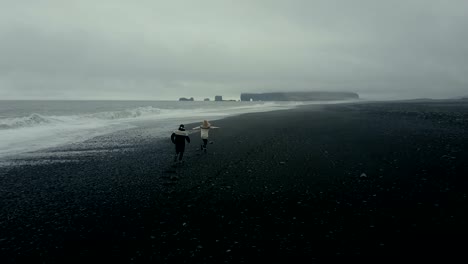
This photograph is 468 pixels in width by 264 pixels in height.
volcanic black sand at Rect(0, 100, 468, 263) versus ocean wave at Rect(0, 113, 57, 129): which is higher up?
ocean wave at Rect(0, 113, 57, 129)

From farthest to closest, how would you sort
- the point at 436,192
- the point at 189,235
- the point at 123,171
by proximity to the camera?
the point at 123,171 < the point at 436,192 < the point at 189,235

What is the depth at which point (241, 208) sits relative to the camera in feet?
29.6

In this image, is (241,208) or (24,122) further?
(24,122)

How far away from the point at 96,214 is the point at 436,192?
10.4 m

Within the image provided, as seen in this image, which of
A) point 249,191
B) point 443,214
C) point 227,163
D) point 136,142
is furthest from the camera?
point 136,142

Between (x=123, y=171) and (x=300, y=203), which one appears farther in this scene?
(x=123, y=171)

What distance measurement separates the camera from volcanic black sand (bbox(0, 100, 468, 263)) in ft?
21.6

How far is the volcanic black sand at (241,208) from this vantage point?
21.6 ft

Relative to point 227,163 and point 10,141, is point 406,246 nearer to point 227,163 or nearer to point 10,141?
point 227,163

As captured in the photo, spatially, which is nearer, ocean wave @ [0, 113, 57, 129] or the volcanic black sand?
the volcanic black sand

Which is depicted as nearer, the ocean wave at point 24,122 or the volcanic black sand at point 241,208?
the volcanic black sand at point 241,208

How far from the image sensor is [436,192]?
9758 mm

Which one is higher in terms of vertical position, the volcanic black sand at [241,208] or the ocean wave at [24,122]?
the ocean wave at [24,122]

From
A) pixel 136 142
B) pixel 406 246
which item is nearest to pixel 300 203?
pixel 406 246
